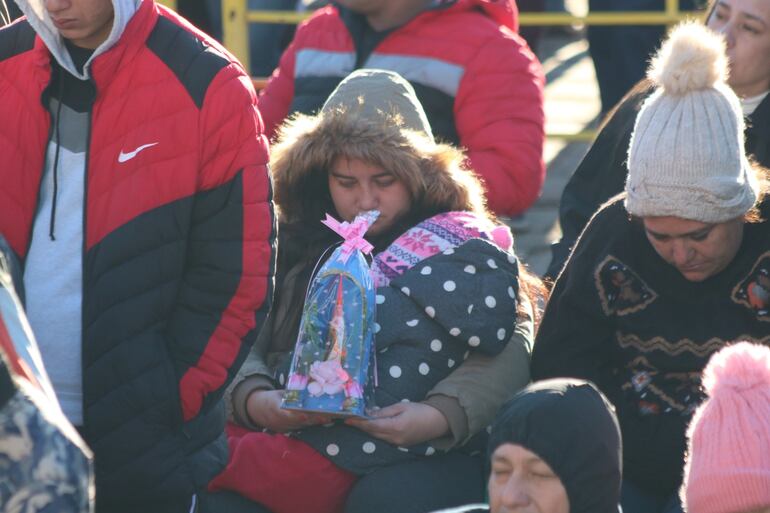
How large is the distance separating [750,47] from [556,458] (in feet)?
5.61

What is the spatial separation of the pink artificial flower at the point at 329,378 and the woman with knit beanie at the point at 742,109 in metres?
0.89

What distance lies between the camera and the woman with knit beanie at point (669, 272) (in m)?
3.58

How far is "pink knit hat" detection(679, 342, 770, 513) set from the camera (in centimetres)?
298

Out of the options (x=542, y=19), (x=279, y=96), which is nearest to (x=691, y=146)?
(x=279, y=96)

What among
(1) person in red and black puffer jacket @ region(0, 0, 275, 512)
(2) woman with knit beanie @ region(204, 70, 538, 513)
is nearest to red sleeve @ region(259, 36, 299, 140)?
(2) woman with knit beanie @ region(204, 70, 538, 513)

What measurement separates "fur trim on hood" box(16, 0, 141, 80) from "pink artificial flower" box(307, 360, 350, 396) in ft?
2.86

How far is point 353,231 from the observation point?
3.93 meters

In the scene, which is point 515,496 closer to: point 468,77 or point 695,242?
point 695,242

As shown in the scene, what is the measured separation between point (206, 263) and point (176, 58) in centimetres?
47

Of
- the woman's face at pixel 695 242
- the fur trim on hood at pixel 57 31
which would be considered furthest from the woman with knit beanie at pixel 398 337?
the fur trim on hood at pixel 57 31

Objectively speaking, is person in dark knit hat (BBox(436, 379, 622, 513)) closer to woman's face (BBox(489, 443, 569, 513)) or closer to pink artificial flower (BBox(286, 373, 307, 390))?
woman's face (BBox(489, 443, 569, 513))

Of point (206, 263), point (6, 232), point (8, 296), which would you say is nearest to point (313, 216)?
point (206, 263)

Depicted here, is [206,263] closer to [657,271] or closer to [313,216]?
[313,216]

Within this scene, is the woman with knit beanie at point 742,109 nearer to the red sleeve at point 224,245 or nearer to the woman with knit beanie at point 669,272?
the woman with knit beanie at point 669,272
